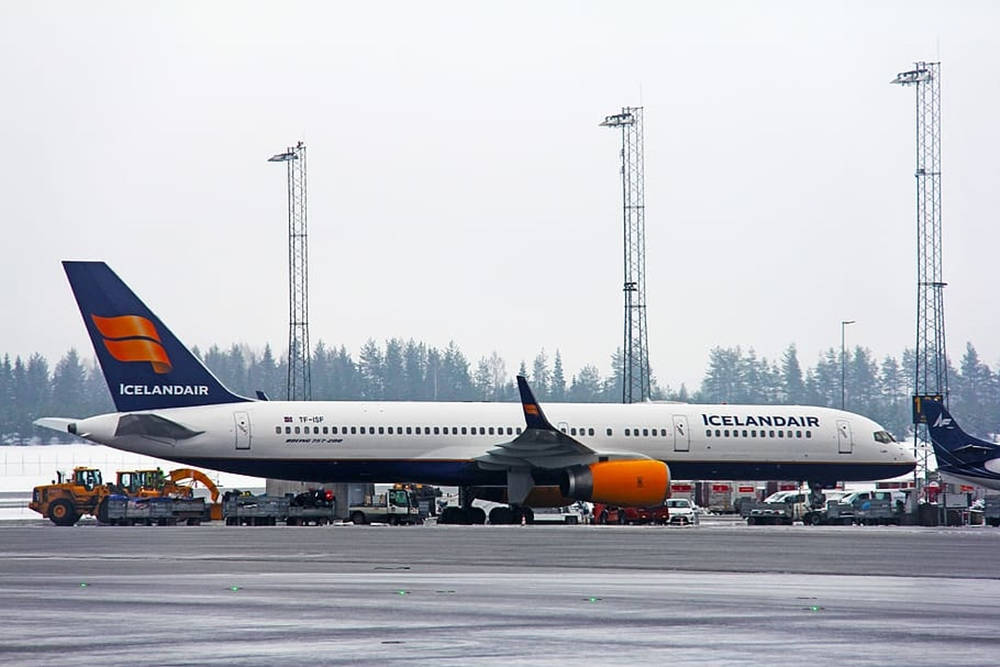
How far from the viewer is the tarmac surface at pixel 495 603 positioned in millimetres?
13031

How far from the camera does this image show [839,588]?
20.9m

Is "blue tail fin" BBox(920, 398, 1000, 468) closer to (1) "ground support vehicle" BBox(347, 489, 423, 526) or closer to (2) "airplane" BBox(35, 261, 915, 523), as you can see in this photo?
(2) "airplane" BBox(35, 261, 915, 523)

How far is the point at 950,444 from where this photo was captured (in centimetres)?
6116

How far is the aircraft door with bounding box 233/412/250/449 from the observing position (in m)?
47.9

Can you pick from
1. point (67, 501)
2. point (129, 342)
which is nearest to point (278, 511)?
point (129, 342)

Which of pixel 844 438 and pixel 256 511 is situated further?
pixel 844 438

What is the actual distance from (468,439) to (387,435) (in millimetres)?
2877

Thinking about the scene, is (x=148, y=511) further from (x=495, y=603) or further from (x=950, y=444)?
(x=495, y=603)

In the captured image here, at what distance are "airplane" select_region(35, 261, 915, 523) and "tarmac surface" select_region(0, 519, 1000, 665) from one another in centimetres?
1452

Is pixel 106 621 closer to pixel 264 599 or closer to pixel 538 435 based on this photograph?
pixel 264 599

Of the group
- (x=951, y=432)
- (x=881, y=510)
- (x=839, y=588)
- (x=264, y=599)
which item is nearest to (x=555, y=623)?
(x=264, y=599)

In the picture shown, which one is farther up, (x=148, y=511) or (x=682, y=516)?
(x=148, y=511)

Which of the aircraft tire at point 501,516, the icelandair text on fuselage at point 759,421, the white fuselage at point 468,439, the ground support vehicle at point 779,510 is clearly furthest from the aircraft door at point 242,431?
the ground support vehicle at point 779,510

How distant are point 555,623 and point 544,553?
14047 millimetres
